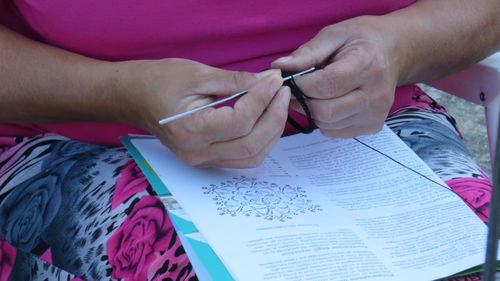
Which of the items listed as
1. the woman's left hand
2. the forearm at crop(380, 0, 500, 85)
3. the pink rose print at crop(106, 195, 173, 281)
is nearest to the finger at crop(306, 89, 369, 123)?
the woman's left hand

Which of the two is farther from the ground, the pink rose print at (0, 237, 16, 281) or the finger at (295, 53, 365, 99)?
the finger at (295, 53, 365, 99)

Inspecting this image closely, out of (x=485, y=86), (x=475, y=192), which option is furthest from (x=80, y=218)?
(x=485, y=86)

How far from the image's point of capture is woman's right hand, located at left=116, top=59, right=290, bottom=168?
0.90 meters

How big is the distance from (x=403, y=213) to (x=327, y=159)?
15 cm

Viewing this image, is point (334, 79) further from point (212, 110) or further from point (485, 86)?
point (485, 86)

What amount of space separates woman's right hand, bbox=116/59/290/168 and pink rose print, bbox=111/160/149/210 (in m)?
0.08

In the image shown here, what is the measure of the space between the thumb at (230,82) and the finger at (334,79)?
4 cm

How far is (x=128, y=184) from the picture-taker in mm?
1016

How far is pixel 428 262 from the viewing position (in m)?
0.90

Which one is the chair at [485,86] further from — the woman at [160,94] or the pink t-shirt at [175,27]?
the pink t-shirt at [175,27]

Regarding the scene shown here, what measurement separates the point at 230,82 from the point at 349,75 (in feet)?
0.53

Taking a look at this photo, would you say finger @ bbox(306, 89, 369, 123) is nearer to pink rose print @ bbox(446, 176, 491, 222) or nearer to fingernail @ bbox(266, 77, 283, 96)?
fingernail @ bbox(266, 77, 283, 96)

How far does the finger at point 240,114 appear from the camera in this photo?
0.89 m

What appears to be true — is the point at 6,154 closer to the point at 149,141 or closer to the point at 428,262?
the point at 149,141
